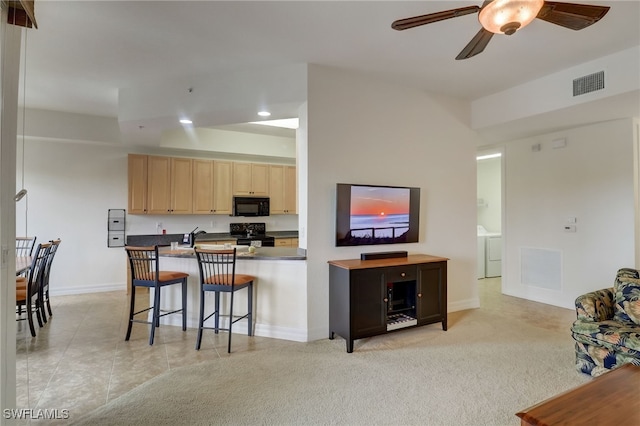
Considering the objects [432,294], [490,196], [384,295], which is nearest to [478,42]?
[384,295]

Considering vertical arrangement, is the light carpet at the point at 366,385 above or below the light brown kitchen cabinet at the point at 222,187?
below

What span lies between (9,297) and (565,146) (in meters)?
6.17

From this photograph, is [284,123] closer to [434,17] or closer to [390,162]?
[390,162]

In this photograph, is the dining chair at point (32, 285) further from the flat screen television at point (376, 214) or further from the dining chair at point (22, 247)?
the flat screen television at point (376, 214)

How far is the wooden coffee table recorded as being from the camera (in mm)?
1468

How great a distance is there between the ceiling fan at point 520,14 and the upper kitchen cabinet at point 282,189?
490cm

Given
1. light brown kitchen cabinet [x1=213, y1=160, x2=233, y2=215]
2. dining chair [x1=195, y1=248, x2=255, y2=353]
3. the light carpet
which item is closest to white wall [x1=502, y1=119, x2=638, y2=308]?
Result: the light carpet

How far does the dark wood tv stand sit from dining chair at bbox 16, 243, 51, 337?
126 inches

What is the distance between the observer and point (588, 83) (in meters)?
3.48

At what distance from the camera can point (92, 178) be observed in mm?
5594

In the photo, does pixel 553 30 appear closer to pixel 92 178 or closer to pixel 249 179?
pixel 249 179

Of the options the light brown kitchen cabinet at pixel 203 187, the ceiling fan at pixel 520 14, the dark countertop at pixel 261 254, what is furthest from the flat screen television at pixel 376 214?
the light brown kitchen cabinet at pixel 203 187

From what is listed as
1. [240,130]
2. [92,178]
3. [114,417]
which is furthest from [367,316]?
[92,178]

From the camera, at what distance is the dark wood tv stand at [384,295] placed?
Result: 3.22m
